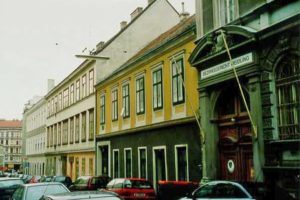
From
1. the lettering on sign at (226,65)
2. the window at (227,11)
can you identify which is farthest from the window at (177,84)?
the window at (227,11)

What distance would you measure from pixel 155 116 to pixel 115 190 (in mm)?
6290

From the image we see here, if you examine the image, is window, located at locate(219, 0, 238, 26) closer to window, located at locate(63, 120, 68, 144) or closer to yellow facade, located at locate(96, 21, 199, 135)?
yellow facade, located at locate(96, 21, 199, 135)

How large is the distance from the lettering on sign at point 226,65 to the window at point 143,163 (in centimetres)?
850

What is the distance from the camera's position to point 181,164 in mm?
21625

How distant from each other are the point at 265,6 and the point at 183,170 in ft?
30.9

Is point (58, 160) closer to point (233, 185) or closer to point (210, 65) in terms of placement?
point (210, 65)

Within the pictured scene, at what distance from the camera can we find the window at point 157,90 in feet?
78.8

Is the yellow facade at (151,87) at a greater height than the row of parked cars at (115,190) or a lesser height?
greater

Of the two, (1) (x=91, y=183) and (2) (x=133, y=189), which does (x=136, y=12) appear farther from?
(2) (x=133, y=189)

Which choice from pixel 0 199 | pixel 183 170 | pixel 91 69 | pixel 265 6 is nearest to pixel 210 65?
pixel 265 6

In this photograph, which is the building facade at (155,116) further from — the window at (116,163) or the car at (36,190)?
the car at (36,190)

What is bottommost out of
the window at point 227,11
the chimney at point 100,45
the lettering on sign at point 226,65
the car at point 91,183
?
the car at point 91,183

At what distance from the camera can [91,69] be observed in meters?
37.9

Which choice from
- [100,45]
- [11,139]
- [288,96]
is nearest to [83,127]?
[100,45]
